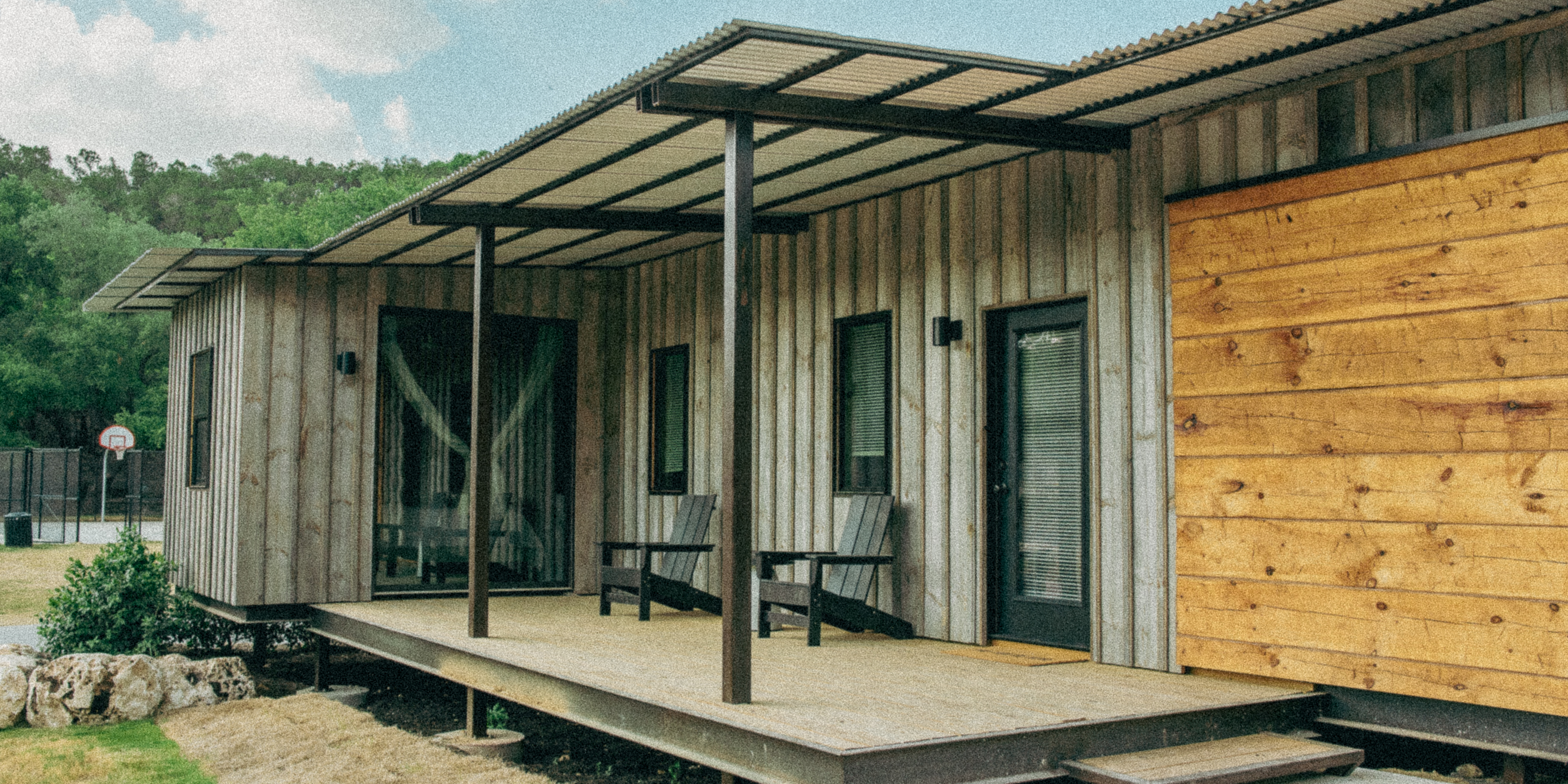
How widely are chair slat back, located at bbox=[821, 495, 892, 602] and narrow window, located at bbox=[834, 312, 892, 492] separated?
7.3 inches

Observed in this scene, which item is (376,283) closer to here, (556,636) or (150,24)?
(556,636)

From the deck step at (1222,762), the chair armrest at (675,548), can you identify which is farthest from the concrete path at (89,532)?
the deck step at (1222,762)

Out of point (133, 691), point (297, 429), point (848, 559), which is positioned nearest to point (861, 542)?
point (848, 559)

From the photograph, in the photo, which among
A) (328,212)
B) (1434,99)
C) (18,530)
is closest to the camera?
(1434,99)

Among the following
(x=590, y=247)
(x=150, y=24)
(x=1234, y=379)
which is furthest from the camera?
(x=150, y=24)

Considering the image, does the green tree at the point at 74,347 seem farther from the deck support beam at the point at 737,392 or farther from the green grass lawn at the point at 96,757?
the deck support beam at the point at 737,392

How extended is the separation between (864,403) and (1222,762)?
361cm

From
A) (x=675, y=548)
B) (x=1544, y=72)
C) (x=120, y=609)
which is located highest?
(x=1544, y=72)

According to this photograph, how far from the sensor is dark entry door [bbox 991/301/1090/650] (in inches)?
239

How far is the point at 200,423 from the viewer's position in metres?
9.74

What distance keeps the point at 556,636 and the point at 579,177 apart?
Answer: 238 cm

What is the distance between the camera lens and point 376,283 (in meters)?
8.91

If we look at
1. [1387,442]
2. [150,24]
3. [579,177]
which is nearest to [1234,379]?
[1387,442]

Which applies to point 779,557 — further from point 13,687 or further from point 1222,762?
point 13,687
